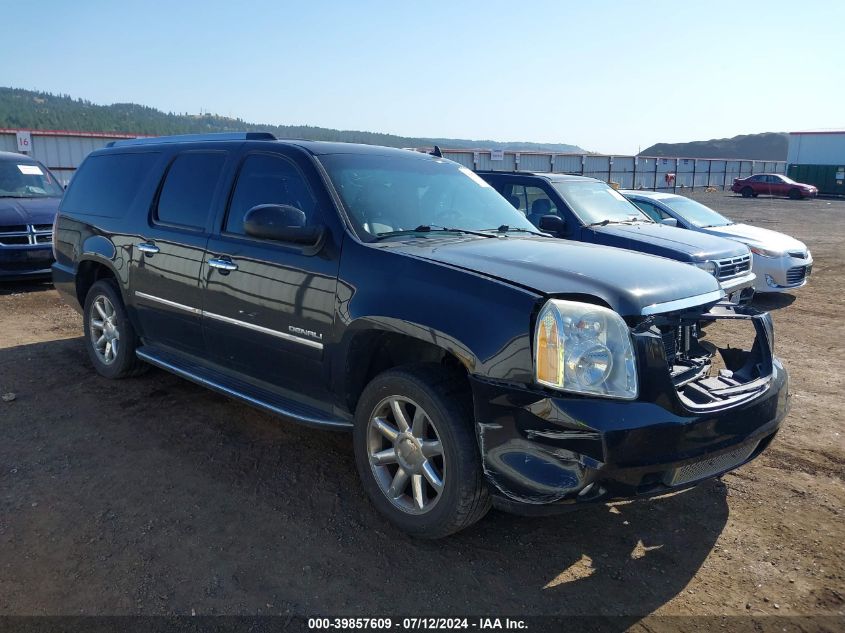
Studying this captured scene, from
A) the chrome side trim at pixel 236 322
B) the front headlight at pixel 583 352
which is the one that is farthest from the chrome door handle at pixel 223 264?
the front headlight at pixel 583 352

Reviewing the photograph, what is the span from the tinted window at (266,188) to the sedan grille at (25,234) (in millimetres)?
6328

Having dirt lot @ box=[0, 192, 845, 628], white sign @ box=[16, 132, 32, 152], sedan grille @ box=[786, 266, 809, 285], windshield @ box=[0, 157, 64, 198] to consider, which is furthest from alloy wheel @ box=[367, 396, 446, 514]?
white sign @ box=[16, 132, 32, 152]

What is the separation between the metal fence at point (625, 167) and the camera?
29969 mm

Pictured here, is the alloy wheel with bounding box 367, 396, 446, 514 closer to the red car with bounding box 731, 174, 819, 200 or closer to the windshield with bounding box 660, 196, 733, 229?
the windshield with bounding box 660, 196, 733, 229

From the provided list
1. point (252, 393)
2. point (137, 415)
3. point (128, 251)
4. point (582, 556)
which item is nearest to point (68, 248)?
point (128, 251)

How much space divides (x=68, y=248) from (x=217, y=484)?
3165 mm

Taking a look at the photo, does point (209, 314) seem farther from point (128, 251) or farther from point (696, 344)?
point (696, 344)

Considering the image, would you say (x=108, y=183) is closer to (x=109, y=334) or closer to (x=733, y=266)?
(x=109, y=334)

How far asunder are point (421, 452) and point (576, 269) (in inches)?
45.5

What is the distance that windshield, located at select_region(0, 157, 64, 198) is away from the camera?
34.2ft

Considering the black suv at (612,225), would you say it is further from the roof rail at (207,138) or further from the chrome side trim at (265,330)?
the chrome side trim at (265,330)

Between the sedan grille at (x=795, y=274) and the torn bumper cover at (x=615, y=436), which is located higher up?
the torn bumper cover at (x=615, y=436)

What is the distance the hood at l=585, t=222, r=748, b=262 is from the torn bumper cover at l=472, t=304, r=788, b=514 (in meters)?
4.84

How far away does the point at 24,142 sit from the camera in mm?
18906
